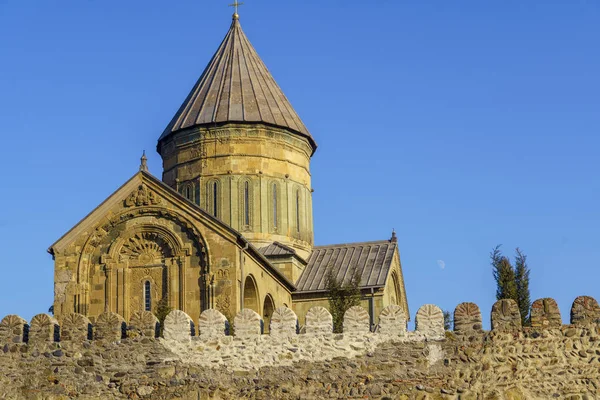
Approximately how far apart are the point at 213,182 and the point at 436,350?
15.2 m

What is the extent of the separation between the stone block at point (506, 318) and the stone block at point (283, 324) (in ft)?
9.50

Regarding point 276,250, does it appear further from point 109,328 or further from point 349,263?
point 109,328

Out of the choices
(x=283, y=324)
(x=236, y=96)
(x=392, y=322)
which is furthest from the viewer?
(x=236, y=96)

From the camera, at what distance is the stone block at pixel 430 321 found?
15.1 metres

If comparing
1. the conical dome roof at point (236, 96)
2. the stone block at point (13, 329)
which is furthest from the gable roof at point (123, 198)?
the stone block at point (13, 329)

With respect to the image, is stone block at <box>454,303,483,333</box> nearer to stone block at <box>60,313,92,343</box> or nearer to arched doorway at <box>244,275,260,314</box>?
stone block at <box>60,313,92,343</box>

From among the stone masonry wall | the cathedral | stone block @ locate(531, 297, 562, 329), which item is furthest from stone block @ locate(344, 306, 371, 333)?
the cathedral

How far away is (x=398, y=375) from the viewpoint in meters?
15.1

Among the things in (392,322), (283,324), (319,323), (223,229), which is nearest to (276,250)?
(223,229)

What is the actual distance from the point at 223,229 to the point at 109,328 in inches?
307

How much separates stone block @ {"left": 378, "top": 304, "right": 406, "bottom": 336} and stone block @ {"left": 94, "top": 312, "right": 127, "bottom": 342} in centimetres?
399

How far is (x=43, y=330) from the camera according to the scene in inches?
654

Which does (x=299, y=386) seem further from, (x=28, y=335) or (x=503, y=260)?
(x=503, y=260)

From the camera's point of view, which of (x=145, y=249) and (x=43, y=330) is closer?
(x=43, y=330)
